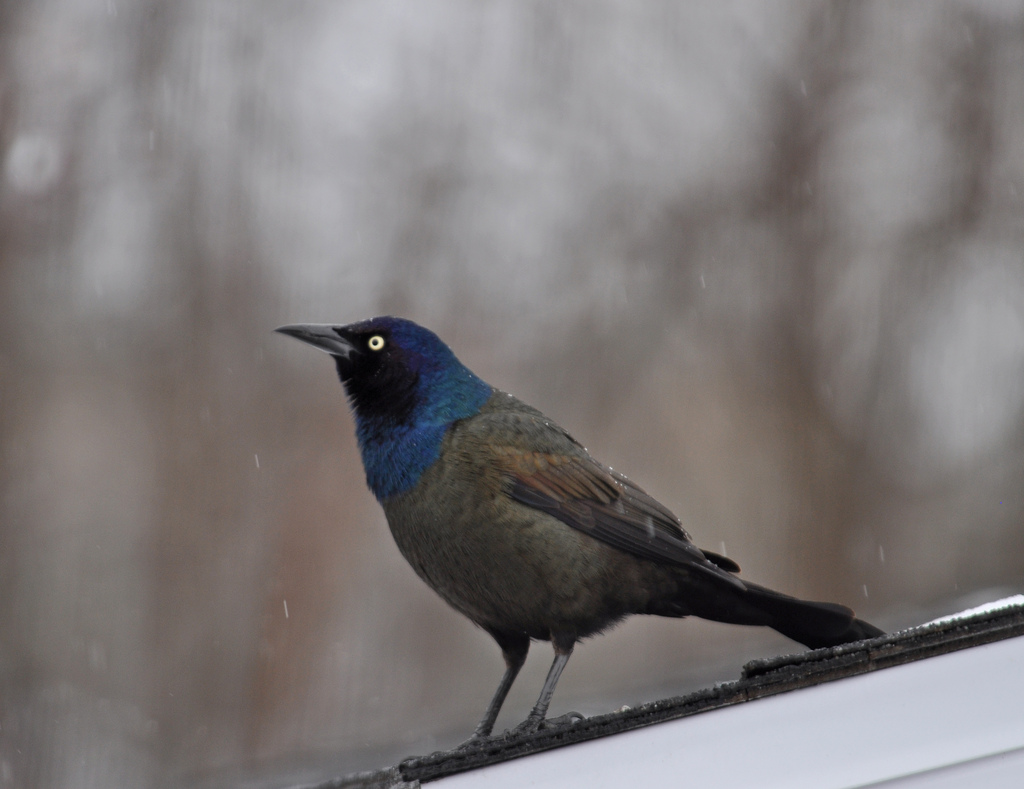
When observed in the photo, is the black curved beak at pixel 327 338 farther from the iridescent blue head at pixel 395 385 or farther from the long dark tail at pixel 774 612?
the long dark tail at pixel 774 612

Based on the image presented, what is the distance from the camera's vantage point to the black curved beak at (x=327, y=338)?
2.82 metres

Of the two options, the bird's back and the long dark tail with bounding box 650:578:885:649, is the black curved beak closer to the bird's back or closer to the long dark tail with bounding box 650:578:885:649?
the bird's back

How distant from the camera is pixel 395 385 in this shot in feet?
9.19

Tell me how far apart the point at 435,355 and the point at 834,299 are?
5810 millimetres

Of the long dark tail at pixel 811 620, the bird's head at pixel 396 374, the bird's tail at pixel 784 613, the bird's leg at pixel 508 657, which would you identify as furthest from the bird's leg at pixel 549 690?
the bird's head at pixel 396 374

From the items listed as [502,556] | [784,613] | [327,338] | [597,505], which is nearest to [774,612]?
[784,613]

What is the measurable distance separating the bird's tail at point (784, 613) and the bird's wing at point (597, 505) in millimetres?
79

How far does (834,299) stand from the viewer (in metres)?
8.08

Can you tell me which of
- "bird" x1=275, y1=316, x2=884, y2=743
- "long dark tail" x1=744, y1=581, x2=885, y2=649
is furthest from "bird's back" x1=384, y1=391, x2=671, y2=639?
"long dark tail" x1=744, y1=581, x2=885, y2=649

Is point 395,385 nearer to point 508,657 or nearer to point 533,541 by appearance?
point 533,541

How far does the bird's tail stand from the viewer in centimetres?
238

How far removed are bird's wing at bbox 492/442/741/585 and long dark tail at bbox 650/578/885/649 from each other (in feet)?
0.25

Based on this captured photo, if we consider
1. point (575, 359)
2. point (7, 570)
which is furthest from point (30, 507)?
point (575, 359)

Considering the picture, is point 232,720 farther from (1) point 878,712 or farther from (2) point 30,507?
(1) point 878,712
